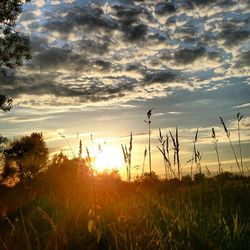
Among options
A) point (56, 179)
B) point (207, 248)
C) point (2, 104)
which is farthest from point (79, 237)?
point (2, 104)

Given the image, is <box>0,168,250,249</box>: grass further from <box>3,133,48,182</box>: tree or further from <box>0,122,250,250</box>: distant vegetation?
<box>3,133,48,182</box>: tree

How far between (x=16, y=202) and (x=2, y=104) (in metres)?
18.6

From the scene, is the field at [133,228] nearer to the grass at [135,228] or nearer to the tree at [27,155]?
the grass at [135,228]

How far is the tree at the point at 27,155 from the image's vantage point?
3433cm

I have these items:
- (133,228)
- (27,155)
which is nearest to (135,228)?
(133,228)

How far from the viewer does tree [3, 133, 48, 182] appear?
3433 cm

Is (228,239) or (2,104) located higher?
(2,104)

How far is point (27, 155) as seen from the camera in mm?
36969

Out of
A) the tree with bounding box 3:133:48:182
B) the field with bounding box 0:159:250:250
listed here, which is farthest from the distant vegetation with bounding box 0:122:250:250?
the tree with bounding box 3:133:48:182

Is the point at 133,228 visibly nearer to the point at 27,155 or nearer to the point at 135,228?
the point at 135,228

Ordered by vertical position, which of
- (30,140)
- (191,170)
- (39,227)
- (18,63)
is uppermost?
(18,63)

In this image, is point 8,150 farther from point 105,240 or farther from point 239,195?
point 105,240

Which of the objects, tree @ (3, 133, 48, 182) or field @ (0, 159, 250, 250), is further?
tree @ (3, 133, 48, 182)

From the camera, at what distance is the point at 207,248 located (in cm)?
409
